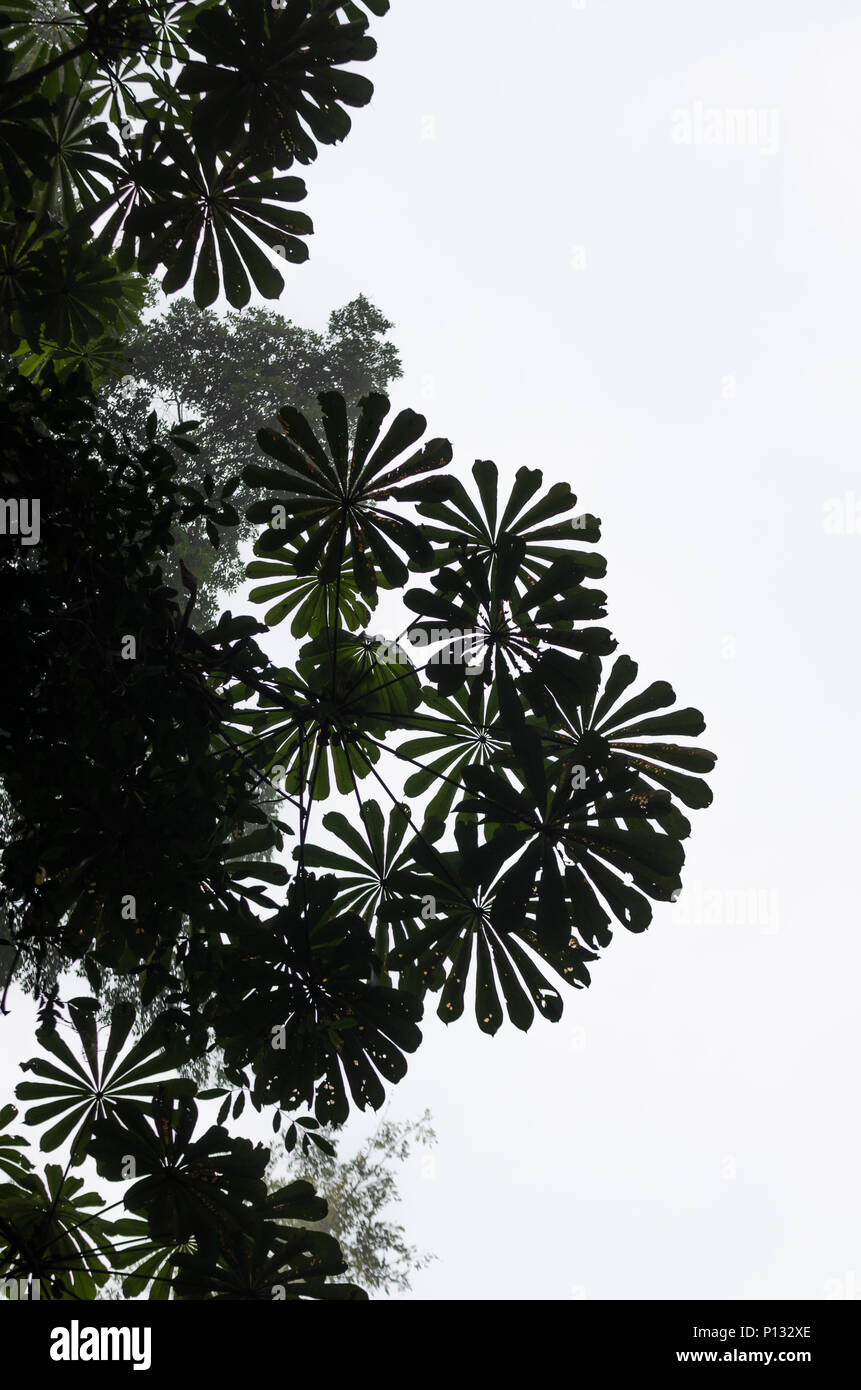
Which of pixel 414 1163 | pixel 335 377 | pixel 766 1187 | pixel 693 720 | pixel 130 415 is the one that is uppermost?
pixel 335 377

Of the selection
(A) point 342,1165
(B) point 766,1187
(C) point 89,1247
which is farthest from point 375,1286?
(B) point 766,1187

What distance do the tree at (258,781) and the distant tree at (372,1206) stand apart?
13.5 meters

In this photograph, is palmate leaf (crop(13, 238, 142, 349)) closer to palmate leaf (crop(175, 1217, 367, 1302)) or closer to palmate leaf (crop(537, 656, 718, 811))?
palmate leaf (crop(537, 656, 718, 811))

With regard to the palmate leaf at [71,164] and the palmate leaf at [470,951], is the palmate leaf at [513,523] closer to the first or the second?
the palmate leaf at [470,951]

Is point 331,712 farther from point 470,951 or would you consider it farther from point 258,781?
point 470,951

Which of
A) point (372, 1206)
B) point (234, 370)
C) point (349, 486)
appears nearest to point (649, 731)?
point (349, 486)

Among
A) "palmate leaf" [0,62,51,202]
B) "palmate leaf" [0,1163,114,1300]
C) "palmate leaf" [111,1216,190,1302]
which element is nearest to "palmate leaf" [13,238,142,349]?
"palmate leaf" [0,62,51,202]

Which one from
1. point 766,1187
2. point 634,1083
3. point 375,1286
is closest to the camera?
point 375,1286

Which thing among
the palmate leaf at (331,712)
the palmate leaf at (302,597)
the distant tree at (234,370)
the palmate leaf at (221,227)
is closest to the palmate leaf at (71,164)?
→ the palmate leaf at (221,227)

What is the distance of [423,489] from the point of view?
290cm

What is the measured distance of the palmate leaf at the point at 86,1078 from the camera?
2820mm

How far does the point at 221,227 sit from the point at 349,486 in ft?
4.00
